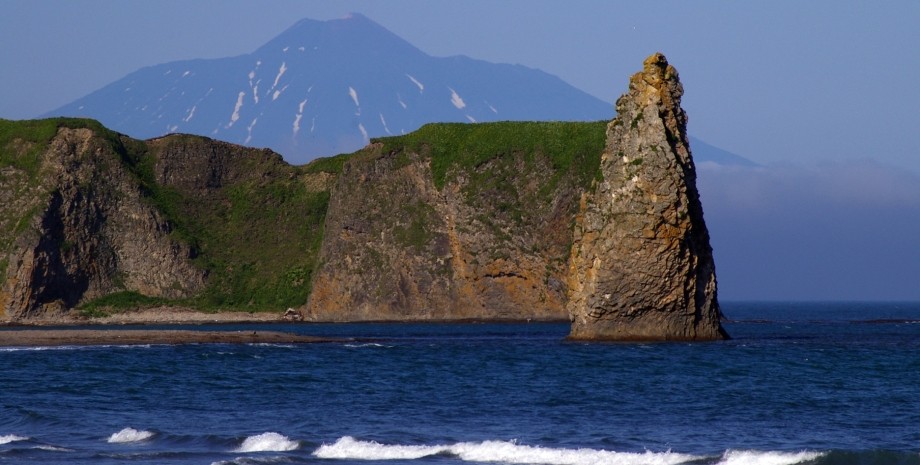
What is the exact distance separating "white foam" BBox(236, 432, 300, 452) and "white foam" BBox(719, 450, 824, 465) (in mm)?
10673

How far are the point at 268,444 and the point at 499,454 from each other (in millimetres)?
6035

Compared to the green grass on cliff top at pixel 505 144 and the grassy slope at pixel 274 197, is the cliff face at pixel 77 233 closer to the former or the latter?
the grassy slope at pixel 274 197

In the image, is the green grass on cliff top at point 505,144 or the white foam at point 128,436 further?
the green grass on cliff top at point 505,144

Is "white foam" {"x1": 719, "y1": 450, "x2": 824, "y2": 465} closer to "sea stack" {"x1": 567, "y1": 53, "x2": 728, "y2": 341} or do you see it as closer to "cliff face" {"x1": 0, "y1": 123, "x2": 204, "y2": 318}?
"sea stack" {"x1": 567, "y1": 53, "x2": 728, "y2": 341}

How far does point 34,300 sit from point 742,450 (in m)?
104

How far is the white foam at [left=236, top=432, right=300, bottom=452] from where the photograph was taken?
35.3 meters

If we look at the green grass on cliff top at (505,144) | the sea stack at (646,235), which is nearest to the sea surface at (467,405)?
the sea stack at (646,235)

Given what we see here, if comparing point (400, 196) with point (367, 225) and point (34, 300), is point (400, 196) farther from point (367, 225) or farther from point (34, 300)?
point (34, 300)

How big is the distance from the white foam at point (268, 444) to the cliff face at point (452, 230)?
8508 cm

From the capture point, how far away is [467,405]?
44.9 meters

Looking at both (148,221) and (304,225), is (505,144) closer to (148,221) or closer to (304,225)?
(304,225)

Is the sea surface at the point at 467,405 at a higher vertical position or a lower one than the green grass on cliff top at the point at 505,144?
lower

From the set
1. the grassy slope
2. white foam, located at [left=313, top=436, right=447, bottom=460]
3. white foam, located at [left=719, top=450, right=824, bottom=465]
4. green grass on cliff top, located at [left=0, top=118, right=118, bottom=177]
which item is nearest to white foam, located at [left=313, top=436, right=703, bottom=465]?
white foam, located at [left=313, top=436, right=447, bottom=460]

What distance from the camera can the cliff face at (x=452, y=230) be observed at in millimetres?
124000
